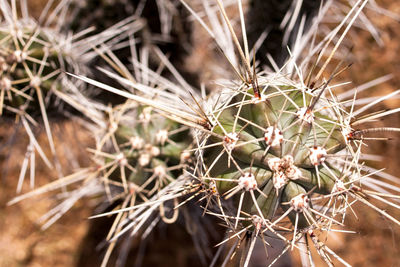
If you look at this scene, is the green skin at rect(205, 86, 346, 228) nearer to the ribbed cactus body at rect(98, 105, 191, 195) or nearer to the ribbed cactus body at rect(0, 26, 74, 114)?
the ribbed cactus body at rect(98, 105, 191, 195)

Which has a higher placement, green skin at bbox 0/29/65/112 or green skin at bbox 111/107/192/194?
green skin at bbox 0/29/65/112

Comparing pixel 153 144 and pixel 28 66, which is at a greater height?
pixel 28 66

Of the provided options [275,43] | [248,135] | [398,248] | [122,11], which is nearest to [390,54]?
[275,43]

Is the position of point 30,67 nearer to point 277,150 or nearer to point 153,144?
point 153,144

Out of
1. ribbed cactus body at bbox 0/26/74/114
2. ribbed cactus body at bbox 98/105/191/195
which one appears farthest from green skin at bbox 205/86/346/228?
ribbed cactus body at bbox 0/26/74/114

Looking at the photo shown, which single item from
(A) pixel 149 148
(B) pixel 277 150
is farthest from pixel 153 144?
(B) pixel 277 150

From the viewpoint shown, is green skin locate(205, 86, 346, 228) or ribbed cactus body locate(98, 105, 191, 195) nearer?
green skin locate(205, 86, 346, 228)
